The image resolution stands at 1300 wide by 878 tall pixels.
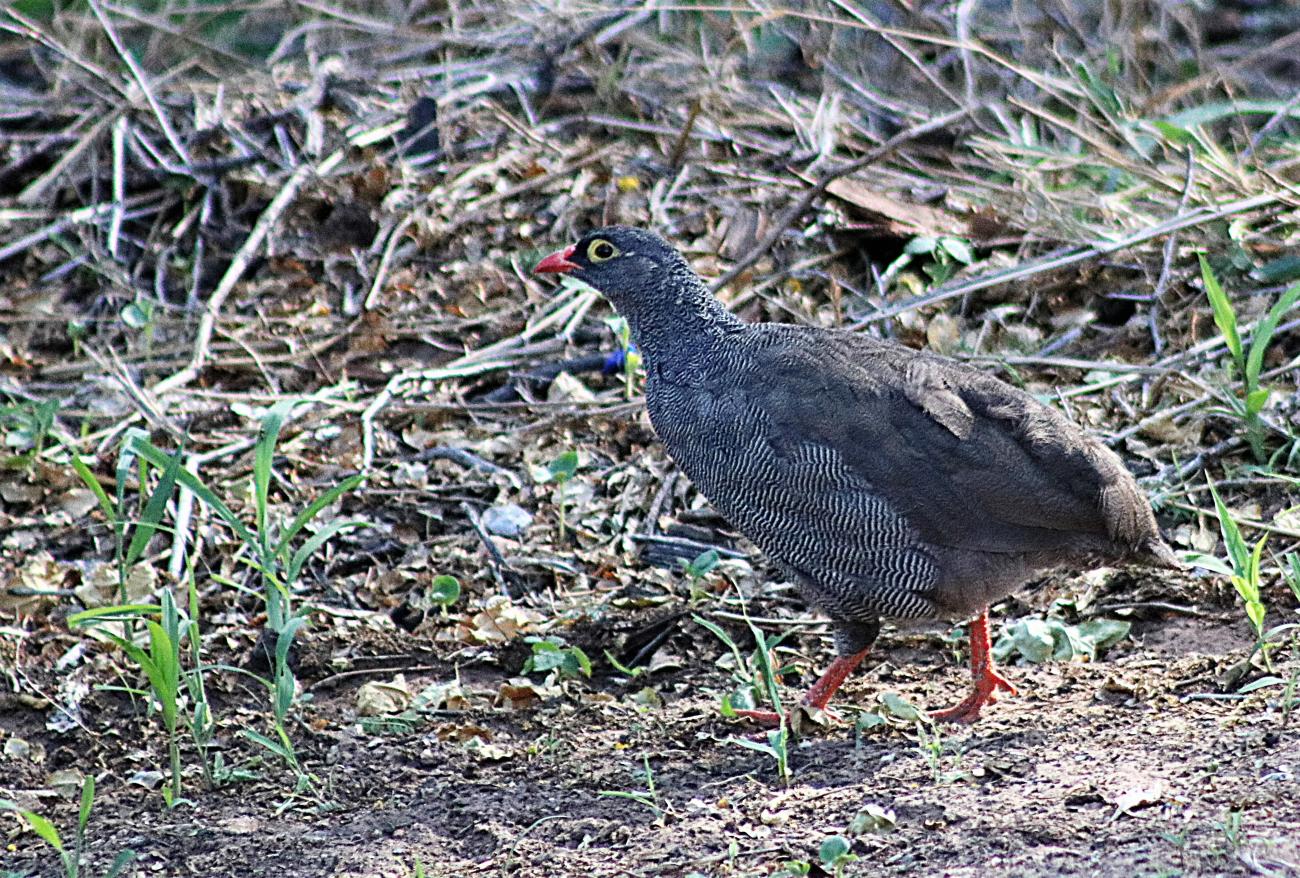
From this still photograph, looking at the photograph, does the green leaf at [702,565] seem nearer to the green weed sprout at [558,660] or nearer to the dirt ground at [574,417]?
the dirt ground at [574,417]

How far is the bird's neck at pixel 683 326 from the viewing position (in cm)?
551

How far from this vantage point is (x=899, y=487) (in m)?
4.98

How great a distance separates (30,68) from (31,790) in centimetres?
701

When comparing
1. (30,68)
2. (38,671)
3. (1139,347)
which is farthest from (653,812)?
(30,68)

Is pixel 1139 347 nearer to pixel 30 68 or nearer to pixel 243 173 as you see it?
pixel 243 173

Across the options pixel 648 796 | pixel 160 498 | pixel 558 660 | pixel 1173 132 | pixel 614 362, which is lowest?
pixel 558 660

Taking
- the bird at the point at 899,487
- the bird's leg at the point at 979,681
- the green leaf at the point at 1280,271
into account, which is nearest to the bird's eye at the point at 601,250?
the bird at the point at 899,487

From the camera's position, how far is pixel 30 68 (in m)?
10.6

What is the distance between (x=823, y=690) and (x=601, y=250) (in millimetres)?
1750

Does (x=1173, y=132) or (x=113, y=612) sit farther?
(x=1173, y=132)

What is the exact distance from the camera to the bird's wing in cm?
494

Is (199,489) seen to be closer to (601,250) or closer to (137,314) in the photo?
(601,250)

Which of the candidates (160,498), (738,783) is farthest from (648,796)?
(160,498)

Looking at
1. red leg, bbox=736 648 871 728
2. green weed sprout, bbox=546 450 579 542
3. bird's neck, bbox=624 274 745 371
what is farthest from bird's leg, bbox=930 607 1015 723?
green weed sprout, bbox=546 450 579 542
